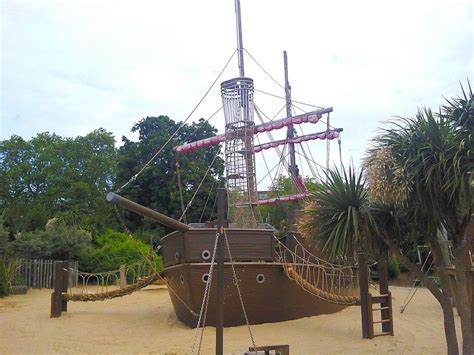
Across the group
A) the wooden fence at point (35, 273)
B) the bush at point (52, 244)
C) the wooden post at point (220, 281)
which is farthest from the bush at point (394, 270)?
the wooden post at point (220, 281)

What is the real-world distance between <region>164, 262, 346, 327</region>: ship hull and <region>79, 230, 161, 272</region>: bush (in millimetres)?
11706

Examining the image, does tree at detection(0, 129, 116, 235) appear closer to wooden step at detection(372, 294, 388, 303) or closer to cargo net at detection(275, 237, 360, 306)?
cargo net at detection(275, 237, 360, 306)

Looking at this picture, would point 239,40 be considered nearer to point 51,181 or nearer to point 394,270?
point 394,270

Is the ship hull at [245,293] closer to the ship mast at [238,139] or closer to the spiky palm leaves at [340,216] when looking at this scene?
the spiky palm leaves at [340,216]

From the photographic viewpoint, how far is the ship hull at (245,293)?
37.4 feet

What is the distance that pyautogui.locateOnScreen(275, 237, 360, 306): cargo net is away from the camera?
11.8m

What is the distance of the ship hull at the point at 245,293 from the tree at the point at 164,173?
1683 cm

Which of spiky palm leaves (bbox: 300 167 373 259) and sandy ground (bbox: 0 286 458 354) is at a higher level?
spiky palm leaves (bbox: 300 167 373 259)

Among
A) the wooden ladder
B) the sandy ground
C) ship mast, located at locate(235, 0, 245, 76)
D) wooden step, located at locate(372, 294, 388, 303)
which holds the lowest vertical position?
the sandy ground

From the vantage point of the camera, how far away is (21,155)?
36.7 m

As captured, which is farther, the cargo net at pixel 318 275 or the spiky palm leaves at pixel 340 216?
the cargo net at pixel 318 275

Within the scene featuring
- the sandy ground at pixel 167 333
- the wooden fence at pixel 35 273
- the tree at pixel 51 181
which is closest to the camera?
the sandy ground at pixel 167 333

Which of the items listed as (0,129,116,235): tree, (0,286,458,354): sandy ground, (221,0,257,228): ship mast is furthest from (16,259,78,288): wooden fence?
(0,129,116,235): tree

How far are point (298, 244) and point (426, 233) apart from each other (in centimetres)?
524
